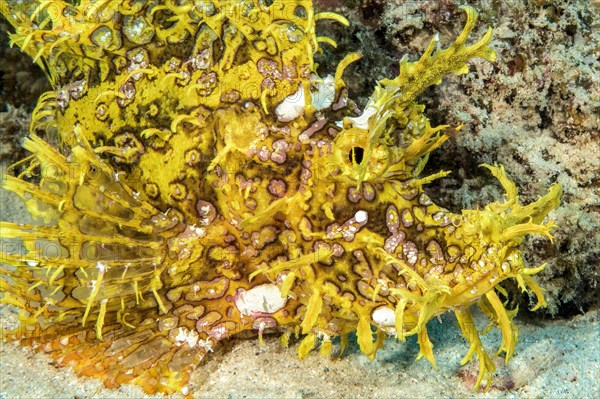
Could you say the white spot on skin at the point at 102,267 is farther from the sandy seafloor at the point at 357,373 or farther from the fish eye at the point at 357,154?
the fish eye at the point at 357,154

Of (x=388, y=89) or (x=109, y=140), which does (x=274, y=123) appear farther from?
(x=109, y=140)

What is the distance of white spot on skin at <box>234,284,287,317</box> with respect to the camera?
334 centimetres

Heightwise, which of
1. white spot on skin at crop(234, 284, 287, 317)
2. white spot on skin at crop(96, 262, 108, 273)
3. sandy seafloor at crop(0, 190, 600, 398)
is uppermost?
white spot on skin at crop(96, 262, 108, 273)

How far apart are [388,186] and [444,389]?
60.1 inches

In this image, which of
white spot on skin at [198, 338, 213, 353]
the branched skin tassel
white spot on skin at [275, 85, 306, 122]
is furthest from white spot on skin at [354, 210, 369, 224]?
white spot on skin at [198, 338, 213, 353]

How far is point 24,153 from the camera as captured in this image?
600 centimetres

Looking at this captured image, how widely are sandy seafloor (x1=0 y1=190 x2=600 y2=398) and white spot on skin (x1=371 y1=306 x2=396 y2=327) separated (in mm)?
432

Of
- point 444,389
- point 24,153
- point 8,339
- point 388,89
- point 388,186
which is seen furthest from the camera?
point 24,153

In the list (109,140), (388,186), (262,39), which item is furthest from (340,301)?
(109,140)

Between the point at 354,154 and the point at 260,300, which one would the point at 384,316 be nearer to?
the point at 260,300

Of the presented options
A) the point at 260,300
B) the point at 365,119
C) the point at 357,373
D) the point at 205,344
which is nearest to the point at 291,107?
the point at 365,119

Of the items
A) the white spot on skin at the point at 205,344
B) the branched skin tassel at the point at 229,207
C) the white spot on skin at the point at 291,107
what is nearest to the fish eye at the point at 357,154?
the branched skin tassel at the point at 229,207

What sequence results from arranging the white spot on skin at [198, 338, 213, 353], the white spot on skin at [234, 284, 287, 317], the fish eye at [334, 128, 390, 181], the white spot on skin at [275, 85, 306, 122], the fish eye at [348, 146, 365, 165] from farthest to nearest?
the white spot on skin at [198, 338, 213, 353], the white spot on skin at [234, 284, 287, 317], the white spot on skin at [275, 85, 306, 122], the fish eye at [348, 146, 365, 165], the fish eye at [334, 128, 390, 181]

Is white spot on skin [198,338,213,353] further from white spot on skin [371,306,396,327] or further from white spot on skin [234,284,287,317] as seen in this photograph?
white spot on skin [371,306,396,327]
